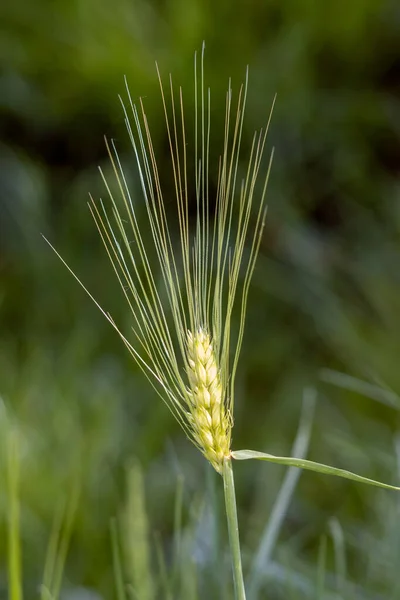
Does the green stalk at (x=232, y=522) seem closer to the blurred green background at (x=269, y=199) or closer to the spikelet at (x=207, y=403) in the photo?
the spikelet at (x=207, y=403)

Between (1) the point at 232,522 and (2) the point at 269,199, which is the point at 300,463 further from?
(2) the point at 269,199

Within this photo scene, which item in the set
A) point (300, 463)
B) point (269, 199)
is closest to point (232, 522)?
point (300, 463)

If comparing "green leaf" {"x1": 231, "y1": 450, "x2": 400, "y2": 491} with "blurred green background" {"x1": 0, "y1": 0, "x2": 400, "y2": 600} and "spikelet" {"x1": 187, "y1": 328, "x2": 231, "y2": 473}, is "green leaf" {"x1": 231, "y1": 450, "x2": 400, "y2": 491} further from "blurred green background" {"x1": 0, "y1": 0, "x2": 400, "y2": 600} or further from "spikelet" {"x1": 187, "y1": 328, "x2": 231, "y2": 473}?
"blurred green background" {"x1": 0, "y1": 0, "x2": 400, "y2": 600}

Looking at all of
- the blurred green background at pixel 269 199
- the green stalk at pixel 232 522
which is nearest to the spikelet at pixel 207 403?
the green stalk at pixel 232 522

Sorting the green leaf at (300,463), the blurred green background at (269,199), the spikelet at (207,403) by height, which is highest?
the blurred green background at (269,199)

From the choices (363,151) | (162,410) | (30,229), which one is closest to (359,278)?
(363,151)

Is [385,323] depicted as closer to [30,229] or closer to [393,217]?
[393,217]

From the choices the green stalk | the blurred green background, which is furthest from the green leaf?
the blurred green background
